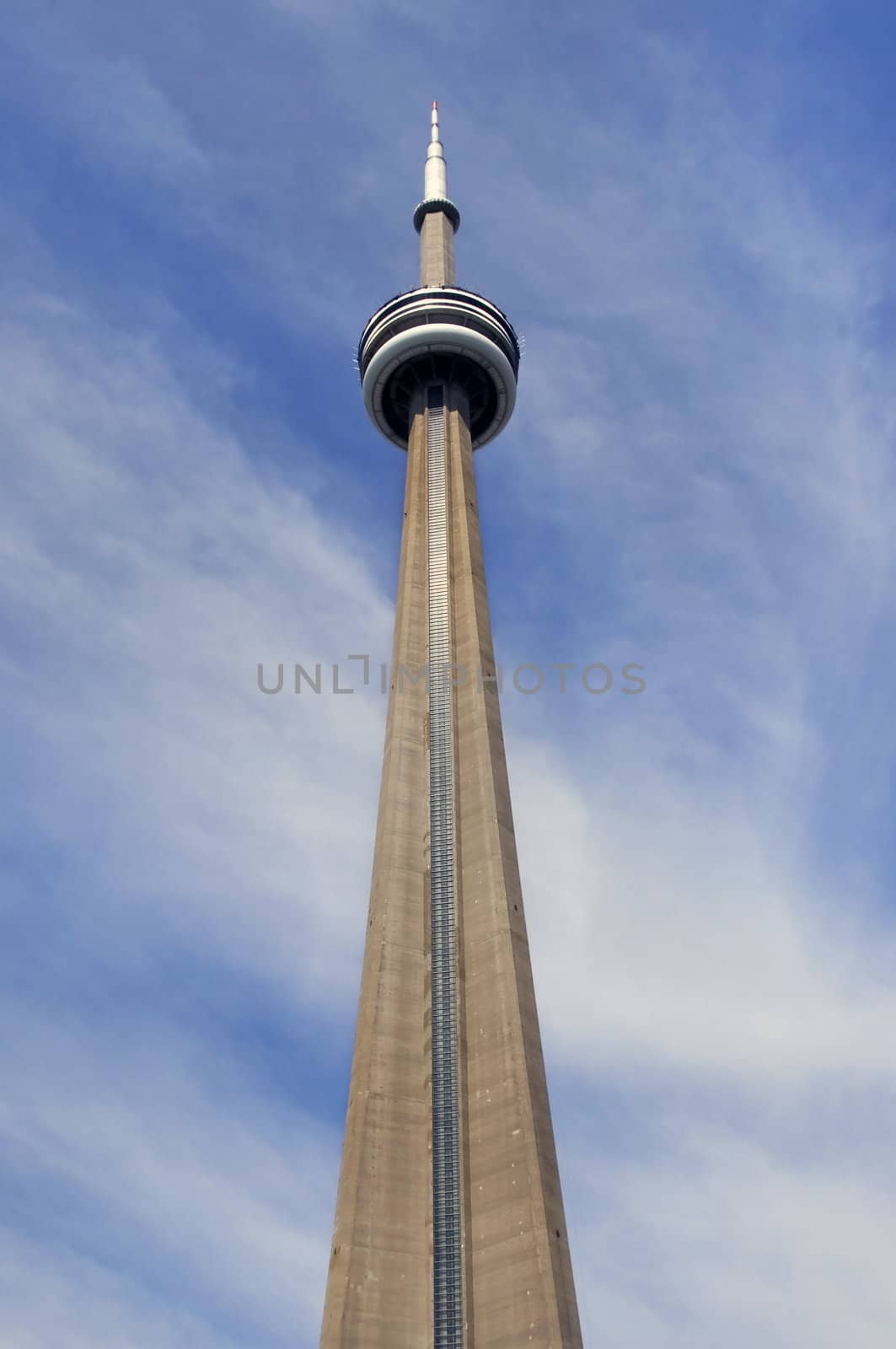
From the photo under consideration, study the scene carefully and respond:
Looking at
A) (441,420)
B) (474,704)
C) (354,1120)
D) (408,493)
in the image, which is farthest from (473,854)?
(441,420)

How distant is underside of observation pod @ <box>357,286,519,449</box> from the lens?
8225cm

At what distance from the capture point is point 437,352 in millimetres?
82750

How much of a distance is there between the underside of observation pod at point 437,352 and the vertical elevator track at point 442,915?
2.07 m

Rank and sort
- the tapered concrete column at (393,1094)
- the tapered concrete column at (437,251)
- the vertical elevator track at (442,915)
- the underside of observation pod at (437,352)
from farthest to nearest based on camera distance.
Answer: the tapered concrete column at (437,251) → the underside of observation pod at (437,352) → the vertical elevator track at (442,915) → the tapered concrete column at (393,1094)

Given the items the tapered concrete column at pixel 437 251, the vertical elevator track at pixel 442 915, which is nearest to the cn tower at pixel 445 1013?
the vertical elevator track at pixel 442 915

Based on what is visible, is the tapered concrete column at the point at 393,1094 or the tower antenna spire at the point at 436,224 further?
the tower antenna spire at the point at 436,224

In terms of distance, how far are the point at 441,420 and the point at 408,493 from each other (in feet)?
21.3

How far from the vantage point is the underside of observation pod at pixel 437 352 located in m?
82.2

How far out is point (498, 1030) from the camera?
185 ft

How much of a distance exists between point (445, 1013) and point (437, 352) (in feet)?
143

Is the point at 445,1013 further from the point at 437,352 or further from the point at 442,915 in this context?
the point at 437,352

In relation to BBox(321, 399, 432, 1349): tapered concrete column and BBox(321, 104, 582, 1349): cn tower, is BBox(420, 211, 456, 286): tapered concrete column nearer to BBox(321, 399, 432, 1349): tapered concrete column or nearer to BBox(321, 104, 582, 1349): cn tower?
BBox(321, 104, 582, 1349): cn tower

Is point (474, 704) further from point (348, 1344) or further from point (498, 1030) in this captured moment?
point (348, 1344)

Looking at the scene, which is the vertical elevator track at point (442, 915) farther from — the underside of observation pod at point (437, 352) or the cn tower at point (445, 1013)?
the underside of observation pod at point (437, 352)
